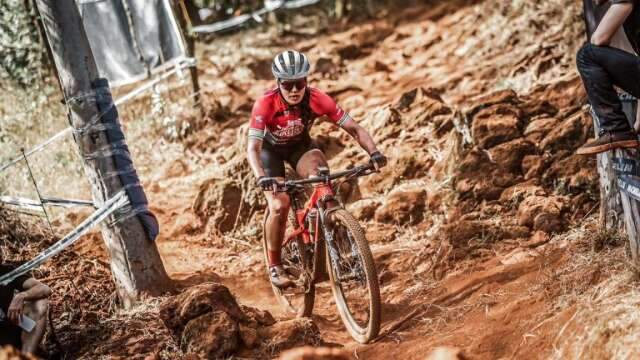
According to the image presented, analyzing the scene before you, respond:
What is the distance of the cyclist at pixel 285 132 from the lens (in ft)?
18.2

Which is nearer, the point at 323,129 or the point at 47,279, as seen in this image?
the point at 47,279

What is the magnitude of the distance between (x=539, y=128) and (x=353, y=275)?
121 inches

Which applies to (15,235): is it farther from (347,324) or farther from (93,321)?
(347,324)

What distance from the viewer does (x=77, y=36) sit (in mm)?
5941

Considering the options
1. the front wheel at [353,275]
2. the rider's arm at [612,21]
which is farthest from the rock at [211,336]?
the rider's arm at [612,21]

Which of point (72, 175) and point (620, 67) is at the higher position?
point (620, 67)

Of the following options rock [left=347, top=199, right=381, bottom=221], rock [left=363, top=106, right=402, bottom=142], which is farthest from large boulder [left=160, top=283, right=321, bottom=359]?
rock [left=363, top=106, right=402, bottom=142]

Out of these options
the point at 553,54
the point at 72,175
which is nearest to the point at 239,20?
the point at 72,175

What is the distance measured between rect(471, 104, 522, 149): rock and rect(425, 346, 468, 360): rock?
311cm

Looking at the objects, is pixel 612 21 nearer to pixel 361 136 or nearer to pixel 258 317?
pixel 361 136

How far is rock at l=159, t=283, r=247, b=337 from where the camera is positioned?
523 cm

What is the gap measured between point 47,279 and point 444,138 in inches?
176

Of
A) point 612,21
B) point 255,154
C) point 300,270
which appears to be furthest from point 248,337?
point 612,21

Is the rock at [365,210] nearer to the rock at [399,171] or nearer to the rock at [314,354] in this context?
the rock at [399,171]
